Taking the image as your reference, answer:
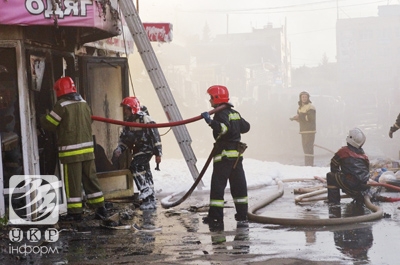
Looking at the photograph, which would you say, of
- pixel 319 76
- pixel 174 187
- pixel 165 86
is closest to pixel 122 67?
pixel 165 86

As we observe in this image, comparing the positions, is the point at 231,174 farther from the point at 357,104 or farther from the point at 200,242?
the point at 357,104

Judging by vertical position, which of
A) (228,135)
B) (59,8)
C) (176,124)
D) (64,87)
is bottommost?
(228,135)

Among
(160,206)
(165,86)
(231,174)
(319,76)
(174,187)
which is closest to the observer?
(231,174)

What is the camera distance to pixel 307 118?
1797cm

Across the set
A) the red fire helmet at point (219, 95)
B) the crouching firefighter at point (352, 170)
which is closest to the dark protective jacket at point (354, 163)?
the crouching firefighter at point (352, 170)

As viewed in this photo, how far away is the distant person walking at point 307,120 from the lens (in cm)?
1797

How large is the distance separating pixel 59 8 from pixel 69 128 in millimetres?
1469

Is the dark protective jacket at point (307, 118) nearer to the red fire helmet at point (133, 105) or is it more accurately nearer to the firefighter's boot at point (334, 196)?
the firefighter's boot at point (334, 196)

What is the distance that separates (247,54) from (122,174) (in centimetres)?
5053

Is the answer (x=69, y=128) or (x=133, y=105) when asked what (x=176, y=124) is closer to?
(x=133, y=105)

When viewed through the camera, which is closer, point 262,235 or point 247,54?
point 262,235

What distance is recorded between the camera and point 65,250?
726 cm

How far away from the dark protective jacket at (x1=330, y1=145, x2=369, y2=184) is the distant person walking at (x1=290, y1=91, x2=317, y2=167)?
786 cm

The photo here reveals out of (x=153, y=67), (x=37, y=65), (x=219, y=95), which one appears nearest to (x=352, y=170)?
(x=219, y=95)
